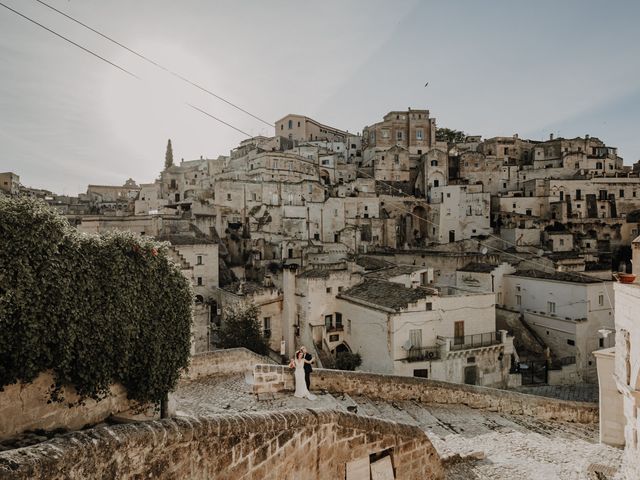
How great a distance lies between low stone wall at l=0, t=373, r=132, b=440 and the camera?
232 inches

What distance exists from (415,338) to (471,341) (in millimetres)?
3726

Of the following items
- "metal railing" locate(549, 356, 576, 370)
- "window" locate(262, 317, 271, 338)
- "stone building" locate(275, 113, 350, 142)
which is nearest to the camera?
"metal railing" locate(549, 356, 576, 370)

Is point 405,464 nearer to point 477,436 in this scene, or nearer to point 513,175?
point 477,436

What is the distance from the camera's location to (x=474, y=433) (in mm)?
12914

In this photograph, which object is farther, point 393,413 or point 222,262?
point 222,262

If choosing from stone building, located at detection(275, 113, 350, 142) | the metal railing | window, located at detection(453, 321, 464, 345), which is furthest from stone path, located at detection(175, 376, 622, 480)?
stone building, located at detection(275, 113, 350, 142)

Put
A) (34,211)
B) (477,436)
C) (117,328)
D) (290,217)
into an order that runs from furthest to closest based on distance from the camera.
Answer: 1. (290,217)
2. (477,436)
3. (117,328)
4. (34,211)

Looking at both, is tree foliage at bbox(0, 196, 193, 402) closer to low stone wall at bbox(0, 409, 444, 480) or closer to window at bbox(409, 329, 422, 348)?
low stone wall at bbox(0, 409, 444, 480)

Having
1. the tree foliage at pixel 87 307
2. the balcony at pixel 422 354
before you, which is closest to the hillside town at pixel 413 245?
the balcony at pixel 422 354

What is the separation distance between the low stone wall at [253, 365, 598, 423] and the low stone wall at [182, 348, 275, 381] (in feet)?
6.66

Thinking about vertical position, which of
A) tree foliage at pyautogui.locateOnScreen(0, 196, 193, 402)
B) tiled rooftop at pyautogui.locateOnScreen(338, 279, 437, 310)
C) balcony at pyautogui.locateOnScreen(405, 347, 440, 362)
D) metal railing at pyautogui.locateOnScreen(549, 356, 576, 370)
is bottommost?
metal railing at pyautogui.locateOnScreen(549, 356, 576, 370)

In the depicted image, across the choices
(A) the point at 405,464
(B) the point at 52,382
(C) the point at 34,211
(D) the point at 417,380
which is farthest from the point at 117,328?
(D) the point at 417,380

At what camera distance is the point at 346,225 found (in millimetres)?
48375

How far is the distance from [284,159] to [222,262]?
860 inches
